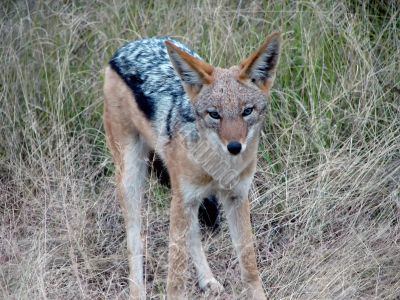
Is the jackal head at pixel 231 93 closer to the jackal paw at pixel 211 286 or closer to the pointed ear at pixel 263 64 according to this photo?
the pointed ear at pixel 263 64

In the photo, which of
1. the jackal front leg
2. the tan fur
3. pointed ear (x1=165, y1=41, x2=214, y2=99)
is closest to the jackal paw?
the jackal front leg

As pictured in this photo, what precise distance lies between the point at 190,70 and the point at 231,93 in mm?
306

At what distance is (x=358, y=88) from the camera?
22.4 feet

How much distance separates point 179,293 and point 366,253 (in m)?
1.22

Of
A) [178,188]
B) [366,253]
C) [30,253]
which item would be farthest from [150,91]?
[366,253]

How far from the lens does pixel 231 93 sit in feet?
16.6

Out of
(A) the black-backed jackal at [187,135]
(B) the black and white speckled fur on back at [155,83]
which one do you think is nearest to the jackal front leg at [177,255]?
(A) the black-backed jackal at [187,135]

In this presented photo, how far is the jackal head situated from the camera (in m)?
4.96

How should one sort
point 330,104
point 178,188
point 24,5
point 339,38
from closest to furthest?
point 178,188
point 330,104
point 339,38
point 24,5

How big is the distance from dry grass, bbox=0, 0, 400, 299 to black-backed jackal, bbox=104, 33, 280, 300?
27cm

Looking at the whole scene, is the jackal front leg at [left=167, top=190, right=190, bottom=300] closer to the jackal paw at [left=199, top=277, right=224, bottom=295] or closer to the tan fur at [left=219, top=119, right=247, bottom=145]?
the jackal paw at [left=199, top=277, right=224, bottom=295]

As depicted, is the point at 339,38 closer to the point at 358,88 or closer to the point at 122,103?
the point at 358,88

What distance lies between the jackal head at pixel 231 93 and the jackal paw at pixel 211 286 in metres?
1.04

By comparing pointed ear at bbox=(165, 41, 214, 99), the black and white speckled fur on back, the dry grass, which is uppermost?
pointed ear at bbox=(165, 41, 214, 99)
